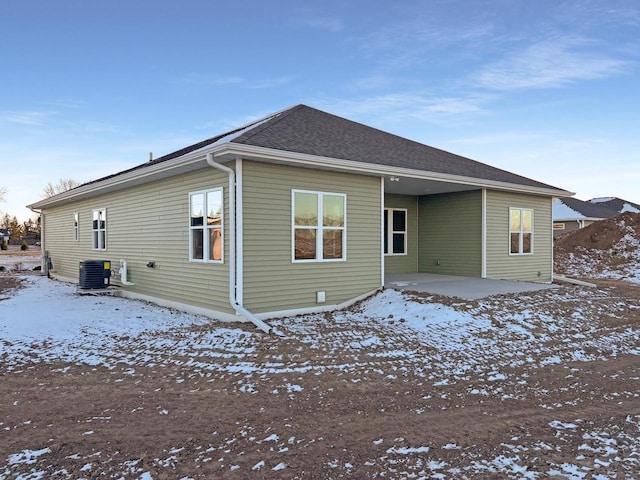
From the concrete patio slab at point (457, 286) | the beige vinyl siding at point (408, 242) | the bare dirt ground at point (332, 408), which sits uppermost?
the beige vinyl siding at point (408, 242)

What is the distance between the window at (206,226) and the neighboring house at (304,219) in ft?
0.11

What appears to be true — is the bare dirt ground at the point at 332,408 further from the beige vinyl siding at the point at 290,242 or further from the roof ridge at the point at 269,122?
the roof ridge at the point at 269,122

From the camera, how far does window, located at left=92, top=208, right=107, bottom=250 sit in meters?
13.3

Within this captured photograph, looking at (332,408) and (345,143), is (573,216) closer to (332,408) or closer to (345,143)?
(345,143)

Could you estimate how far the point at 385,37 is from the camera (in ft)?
44.4

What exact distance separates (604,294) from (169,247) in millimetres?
11025

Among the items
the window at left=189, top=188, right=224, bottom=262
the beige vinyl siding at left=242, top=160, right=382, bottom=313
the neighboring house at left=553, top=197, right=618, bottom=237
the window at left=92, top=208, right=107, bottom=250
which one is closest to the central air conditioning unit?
the window at left=92, top=208, right=107, bottom=250

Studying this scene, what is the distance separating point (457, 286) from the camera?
1052cm

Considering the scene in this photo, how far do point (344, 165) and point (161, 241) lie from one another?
188 inches

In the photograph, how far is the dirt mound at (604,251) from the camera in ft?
67.0

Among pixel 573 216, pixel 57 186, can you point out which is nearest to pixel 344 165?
pixel 573 216

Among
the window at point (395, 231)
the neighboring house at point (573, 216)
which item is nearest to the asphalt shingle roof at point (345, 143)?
the window at point (395, 231)

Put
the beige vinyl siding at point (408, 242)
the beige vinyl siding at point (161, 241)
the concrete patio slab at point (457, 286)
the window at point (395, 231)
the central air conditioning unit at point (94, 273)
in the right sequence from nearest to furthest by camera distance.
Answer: the beige vinyl siding at point (161, 241)
the concrete patio slab at point (457, 286)
the central air conditioning unit at point (94, 273)
the window at point (395, 231)
the beige vinyl siding at point (408, 242)

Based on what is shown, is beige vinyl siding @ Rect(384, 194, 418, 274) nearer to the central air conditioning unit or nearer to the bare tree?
the central air conditioning unit
